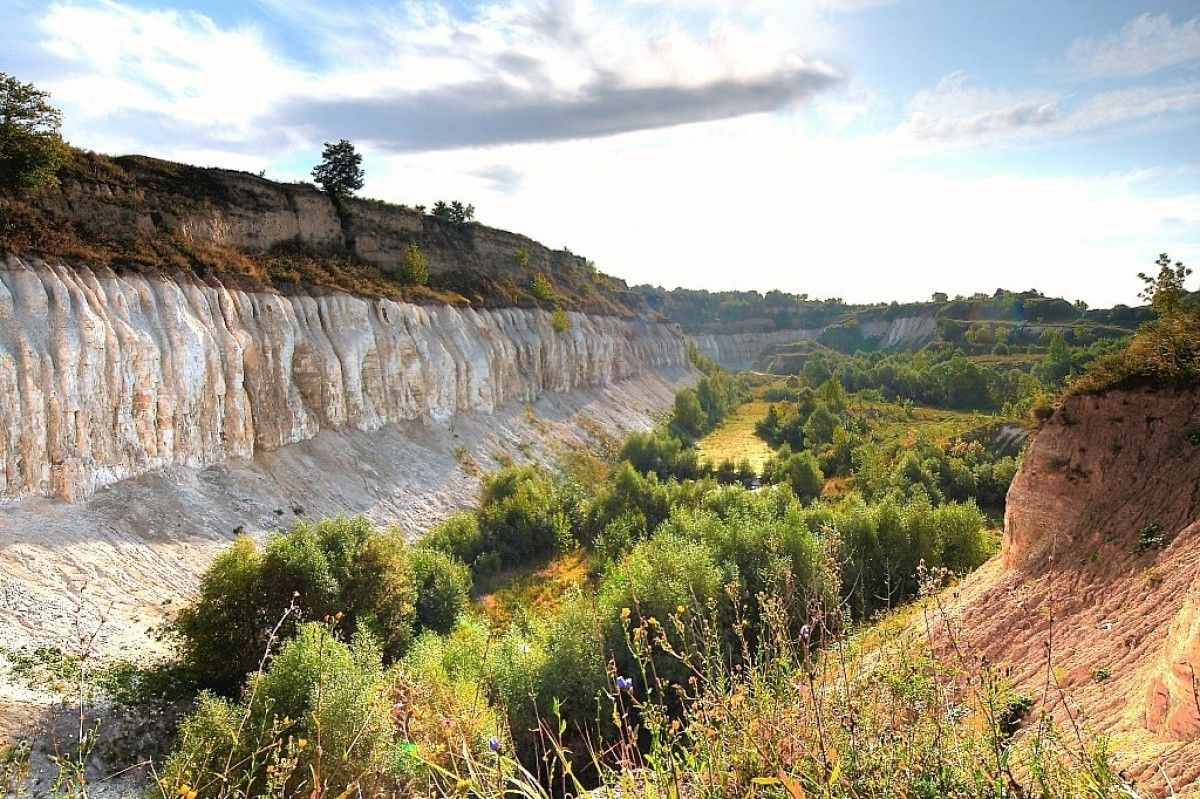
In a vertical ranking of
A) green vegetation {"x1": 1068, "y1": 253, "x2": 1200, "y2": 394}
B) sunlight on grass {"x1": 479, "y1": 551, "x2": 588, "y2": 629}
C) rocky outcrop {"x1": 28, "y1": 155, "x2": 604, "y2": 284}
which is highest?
rocky outcrop {"x1": 28, "y1": 155, "x2": 604, "y2": 284}

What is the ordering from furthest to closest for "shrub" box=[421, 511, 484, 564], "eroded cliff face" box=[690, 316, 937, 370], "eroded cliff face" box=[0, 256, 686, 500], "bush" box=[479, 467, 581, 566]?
"eroded cliff face" box=[690, 316, 937, 370] → "bush" box=[479, 467, 581, 566] → "shrub" box=[421, 511, 484, 564] → "eroded cliff face" box=[0, 256, 686, 500]

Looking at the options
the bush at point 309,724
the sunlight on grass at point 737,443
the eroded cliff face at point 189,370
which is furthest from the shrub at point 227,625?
the sunlight on grass at point 737,443

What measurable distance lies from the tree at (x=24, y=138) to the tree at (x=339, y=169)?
1575 cm

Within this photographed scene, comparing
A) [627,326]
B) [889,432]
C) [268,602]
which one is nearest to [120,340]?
[268,602]

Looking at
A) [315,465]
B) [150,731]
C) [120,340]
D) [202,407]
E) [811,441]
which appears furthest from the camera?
[811,441]

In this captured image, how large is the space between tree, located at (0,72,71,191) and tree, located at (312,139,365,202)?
1575cm

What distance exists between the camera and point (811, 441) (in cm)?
4497

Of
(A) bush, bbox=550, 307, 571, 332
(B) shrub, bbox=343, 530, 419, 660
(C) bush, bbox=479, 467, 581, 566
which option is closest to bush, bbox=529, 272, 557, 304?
(A) bush, bbox=550, 307, 571, 332

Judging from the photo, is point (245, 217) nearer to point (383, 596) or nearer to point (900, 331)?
point (383, 596)

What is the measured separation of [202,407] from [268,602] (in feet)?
31.8

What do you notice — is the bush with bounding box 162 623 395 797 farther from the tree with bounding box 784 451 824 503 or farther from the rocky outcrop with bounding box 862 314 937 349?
the rocky outcrop with bounding box 862 314 937 349

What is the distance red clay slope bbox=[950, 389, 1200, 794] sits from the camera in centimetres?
719

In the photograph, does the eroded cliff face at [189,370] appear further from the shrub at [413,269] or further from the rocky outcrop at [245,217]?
the rocky outcrop at [245,217]

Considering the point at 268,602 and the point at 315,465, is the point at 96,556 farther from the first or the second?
the point at 315,465
